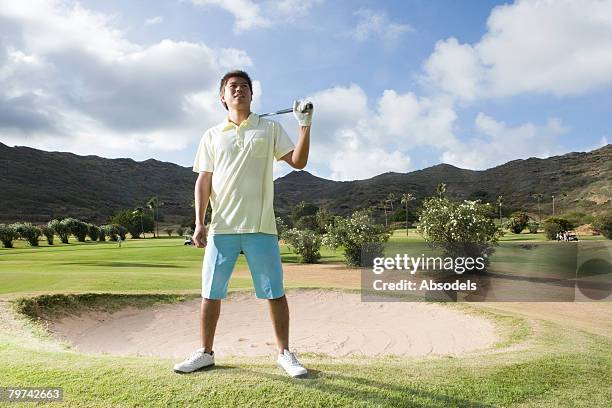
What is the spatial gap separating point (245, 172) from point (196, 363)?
1934mm

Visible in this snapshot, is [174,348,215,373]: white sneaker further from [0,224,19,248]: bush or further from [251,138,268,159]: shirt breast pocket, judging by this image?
[0,224,19,248]: bush

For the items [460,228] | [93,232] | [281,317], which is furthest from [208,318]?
[93,232]

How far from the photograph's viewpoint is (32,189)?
5945 inches

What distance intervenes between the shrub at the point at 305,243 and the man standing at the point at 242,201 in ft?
93.9

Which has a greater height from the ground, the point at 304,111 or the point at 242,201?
the point at 304,111

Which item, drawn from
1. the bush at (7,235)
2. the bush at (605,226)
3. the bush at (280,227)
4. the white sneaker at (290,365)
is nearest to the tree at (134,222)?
the bush at (7,235)

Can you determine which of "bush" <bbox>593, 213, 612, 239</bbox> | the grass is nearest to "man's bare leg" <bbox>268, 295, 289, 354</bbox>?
the grass

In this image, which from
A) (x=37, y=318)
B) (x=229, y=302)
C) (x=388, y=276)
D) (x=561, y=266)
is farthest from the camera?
(x=561, y=266)

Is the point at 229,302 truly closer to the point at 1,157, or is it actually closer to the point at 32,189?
the point at 32,189

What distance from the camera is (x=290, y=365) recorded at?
14.8ft

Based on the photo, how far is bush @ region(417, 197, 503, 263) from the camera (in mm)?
21781

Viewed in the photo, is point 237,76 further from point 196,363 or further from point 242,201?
point 196,363

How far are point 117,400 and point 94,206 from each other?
6392 inches

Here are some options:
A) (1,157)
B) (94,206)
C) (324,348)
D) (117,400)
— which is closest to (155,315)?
(324,348)
